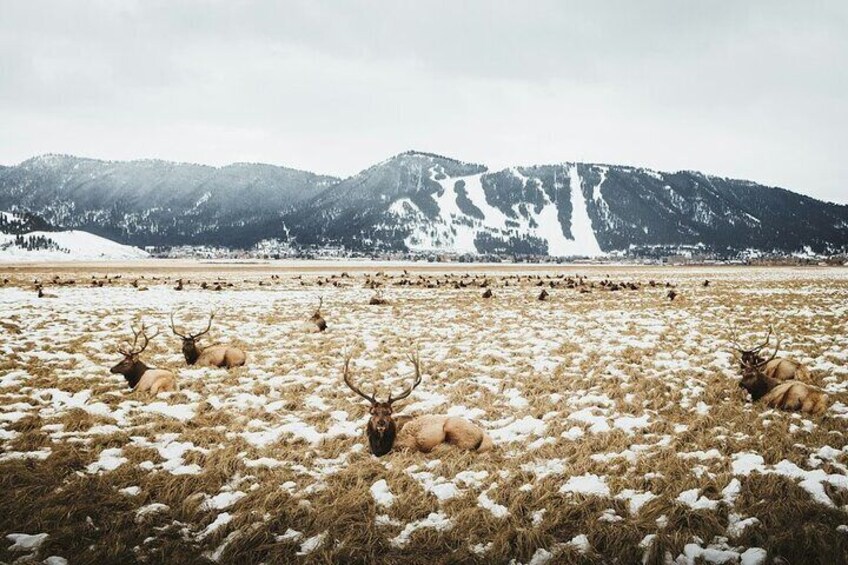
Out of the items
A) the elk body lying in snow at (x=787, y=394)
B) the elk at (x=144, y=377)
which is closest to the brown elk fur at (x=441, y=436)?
the elk at (x=144, y=377)

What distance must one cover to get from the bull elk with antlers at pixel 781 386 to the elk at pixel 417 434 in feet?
20.2

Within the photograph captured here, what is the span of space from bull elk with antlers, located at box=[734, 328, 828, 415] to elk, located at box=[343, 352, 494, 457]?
6.15 meters

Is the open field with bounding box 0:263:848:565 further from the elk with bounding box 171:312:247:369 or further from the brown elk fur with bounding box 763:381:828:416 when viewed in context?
the elk with bounding box 171:312:247:369

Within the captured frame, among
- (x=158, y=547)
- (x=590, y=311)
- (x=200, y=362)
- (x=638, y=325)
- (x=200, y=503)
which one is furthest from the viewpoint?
(x=590, y=311)

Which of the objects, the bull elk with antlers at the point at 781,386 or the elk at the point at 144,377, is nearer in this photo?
the bull elk with antlers at the point at 781,386

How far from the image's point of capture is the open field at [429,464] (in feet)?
16.6

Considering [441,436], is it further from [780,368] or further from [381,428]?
[780,368]

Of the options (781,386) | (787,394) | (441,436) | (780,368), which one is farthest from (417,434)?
(780,368)

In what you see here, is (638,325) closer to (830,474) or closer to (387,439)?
(830,474)

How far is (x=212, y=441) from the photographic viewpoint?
25.7ft

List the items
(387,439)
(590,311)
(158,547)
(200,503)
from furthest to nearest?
(590,311) → (387,439) → (200,503) → (158,547)

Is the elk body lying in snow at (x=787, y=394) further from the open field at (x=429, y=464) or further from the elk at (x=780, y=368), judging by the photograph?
the elk at (x=780, y=368)

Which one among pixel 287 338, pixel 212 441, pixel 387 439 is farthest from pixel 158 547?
pixel 287 338

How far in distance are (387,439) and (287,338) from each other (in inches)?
419
